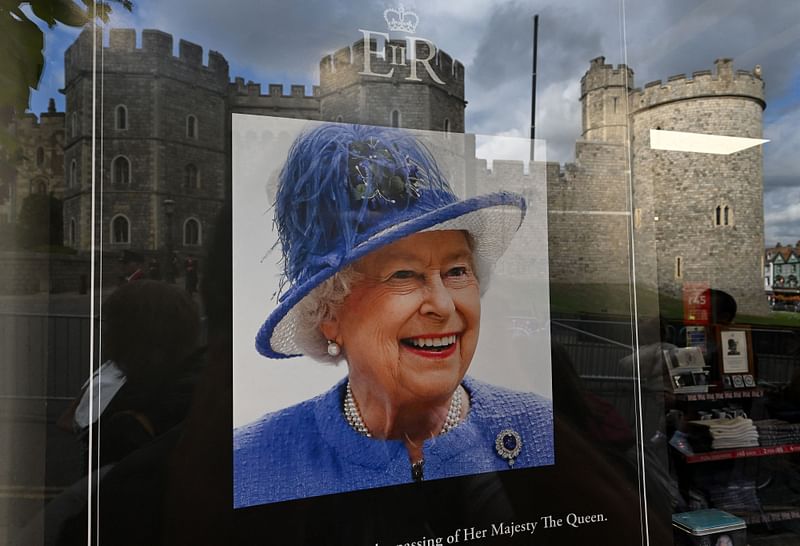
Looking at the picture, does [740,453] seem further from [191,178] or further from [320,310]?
[191,178]

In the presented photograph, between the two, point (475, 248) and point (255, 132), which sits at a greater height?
point (255, 132)

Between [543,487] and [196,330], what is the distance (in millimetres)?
1681

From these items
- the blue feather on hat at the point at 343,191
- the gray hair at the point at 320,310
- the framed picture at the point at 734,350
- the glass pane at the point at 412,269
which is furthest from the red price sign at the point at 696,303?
the gray hair at the point at 320,310

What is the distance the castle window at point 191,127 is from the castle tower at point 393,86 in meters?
0.48

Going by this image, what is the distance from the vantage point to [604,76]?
263 centimetres

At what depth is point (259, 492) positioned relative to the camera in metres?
1.97

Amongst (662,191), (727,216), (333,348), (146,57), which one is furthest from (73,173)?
(727,216)

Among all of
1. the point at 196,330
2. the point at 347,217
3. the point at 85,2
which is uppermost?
the point at 85,2

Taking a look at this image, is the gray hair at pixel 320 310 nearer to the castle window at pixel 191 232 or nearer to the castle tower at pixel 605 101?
the castle window at pixel 191 232

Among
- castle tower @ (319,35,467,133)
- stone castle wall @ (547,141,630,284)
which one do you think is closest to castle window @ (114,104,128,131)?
castle tower @ (319,35,467,133)

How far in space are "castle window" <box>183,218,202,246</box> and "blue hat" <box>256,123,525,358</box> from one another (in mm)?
289

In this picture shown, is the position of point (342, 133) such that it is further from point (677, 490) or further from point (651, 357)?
point (677, 490)

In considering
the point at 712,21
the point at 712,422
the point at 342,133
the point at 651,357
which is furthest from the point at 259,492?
the point at 712,21

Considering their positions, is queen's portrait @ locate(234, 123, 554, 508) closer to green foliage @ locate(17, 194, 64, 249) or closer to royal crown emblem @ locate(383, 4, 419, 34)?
royal crown emblem @ locate(383, 4, 419, 34)
